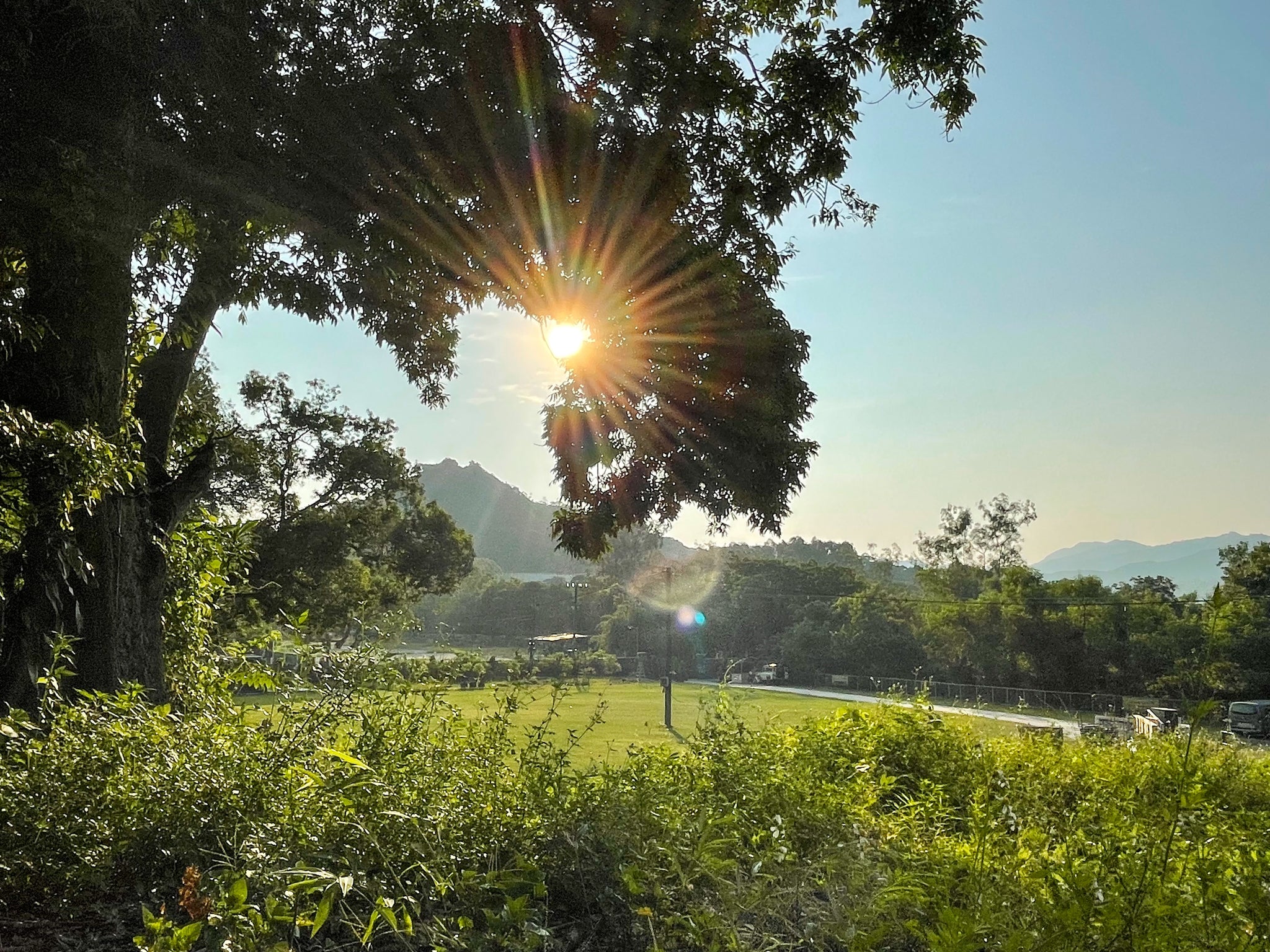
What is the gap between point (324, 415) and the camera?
16.5 m

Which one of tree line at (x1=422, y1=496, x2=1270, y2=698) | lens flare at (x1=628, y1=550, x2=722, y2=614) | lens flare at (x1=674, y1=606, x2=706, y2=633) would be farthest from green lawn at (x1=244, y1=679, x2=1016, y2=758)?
lens flare at (x1=628, y1=550, x2=722, y2=614)

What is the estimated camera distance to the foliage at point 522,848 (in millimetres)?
1703

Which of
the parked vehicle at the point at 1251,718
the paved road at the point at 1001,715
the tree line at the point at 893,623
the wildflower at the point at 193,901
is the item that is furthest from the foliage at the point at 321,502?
the parked vehicle at the point at 1251,718

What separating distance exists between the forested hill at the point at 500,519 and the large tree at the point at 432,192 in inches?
1119

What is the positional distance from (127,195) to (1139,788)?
186 inches

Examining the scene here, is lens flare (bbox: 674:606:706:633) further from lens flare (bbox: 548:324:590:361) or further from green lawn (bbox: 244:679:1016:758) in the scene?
lens flare (bbox: 548:324:590:361)

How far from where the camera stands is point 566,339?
4.84m

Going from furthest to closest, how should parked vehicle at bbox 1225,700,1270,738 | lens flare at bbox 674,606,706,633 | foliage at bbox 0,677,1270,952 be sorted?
1. lens flare at bbox 674,606,706,633
2. parked vehicle at bbox 1225,700,1270,738
3. foliage at bbox 0,677,1270,952

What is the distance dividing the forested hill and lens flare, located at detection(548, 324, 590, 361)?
2796 centimetres

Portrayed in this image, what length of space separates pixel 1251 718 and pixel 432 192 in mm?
21488

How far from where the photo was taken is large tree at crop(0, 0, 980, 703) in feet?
11.1

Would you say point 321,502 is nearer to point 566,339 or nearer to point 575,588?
point 575,588

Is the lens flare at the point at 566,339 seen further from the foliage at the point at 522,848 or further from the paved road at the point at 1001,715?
the foliage at the point at 522,848

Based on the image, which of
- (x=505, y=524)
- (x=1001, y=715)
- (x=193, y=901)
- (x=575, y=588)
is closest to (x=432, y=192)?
(x=193, y=901)
